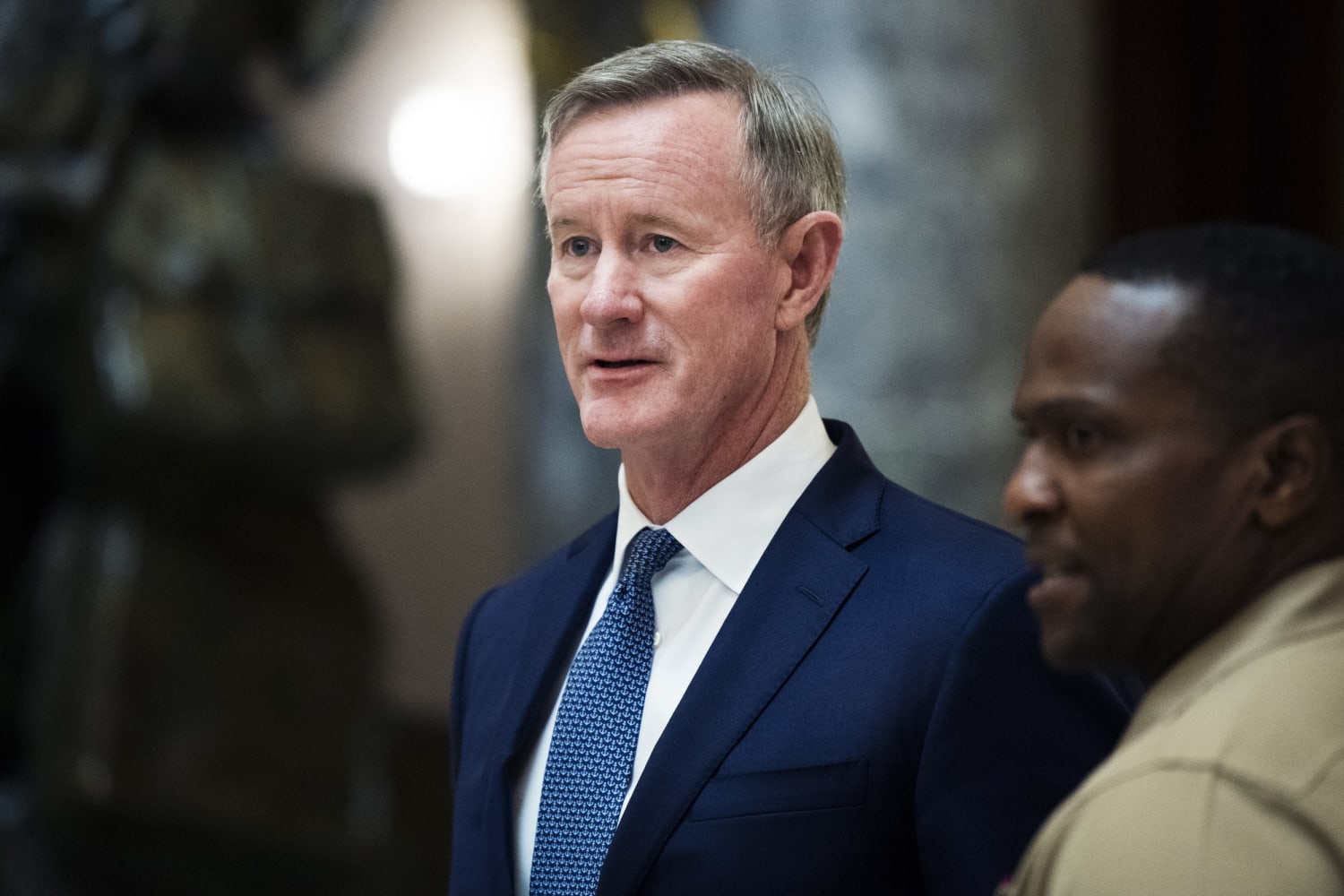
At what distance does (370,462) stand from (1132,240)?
14.9 feet

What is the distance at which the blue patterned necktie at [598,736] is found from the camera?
176 cm

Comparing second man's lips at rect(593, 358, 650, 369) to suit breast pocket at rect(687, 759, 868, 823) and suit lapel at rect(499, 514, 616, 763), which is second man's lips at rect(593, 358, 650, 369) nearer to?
suit lapel at rect(499, 514, 616, 763)

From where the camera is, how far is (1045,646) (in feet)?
4.12

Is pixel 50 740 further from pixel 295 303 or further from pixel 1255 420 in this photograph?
pixel 1255 420

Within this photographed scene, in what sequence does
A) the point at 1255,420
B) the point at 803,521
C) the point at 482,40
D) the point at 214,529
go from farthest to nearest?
the point at 482,40
the point at 214,529
the point at 803,521
the point at 1255,420

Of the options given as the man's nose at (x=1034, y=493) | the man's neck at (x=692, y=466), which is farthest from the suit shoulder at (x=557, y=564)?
the man's nose at (x=1034, y=493)

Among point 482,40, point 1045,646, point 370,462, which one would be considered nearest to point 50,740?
point 370,462

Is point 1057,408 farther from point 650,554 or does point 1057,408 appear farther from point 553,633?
point 553,633

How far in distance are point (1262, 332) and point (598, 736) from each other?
884mm

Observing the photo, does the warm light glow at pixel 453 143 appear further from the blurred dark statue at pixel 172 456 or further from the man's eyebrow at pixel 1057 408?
the man's eyebrow at pixel 1057 408

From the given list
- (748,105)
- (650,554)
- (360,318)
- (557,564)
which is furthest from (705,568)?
(360,318)

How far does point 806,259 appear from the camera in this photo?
6.37 feet

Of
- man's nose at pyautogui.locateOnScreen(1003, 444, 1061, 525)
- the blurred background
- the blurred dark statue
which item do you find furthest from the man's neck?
the blurred dark statue

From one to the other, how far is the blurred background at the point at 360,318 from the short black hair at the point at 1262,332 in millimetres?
3968
